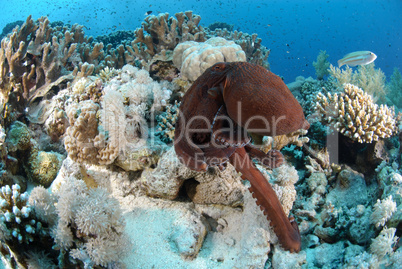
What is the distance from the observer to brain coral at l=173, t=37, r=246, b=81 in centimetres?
449

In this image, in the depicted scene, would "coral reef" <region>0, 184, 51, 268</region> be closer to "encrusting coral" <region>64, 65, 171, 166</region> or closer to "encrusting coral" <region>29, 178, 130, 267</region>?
"encrusting coral" <region>29, 178, 130, 267</region>

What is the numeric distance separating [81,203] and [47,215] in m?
0.48

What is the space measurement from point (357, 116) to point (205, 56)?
10.7 feet

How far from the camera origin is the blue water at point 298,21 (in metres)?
50.1

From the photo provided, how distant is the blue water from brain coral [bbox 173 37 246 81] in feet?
149

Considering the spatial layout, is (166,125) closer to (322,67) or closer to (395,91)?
(322,67)

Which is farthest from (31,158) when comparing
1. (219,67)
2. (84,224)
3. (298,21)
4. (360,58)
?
(298,21)

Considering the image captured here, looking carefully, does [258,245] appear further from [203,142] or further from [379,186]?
[379,186]

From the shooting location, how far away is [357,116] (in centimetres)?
432

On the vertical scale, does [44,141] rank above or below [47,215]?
above

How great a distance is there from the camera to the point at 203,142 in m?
2.29

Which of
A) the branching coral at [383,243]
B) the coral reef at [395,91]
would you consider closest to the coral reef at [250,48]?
the coral reef at [395,91]

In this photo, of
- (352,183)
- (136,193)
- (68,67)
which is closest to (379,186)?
(352,183)

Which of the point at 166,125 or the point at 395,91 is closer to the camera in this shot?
the point at 166,125
